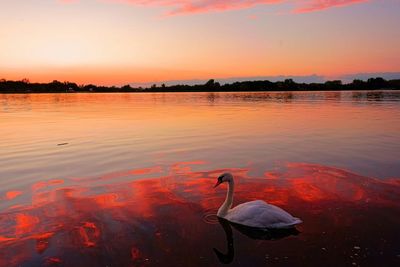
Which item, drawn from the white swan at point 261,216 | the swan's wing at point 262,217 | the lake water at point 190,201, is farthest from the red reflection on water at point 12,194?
the swan's wing at point 262,217

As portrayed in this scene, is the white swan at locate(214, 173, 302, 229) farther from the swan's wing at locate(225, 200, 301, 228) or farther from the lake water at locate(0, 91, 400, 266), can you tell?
the lake water at locate(0, 91, 400, 266)

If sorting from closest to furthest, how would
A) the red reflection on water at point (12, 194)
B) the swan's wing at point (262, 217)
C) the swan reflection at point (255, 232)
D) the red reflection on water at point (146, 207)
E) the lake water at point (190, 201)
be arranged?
the lake water at point (190, 201)
the red reflection on water at point (146, 207)
the swan reflection at point (255, 232)
the swan's wing at point (262, 217)
the red reflection on water at point (12, 194)

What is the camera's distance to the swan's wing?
9.41 metres

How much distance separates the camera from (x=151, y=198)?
39.5 feet

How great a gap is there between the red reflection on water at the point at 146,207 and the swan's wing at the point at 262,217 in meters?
0.72

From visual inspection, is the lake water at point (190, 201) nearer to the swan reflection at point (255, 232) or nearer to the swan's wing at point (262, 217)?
the swan reflection at point (255, 232)

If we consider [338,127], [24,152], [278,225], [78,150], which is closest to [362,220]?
[278,225]

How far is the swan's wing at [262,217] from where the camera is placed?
370 inches

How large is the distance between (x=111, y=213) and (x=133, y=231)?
1576 mm

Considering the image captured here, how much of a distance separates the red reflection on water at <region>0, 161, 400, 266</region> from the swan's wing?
72 cm

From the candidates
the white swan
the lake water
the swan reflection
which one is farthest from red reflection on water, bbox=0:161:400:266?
the white swan

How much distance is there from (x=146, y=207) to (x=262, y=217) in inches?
144

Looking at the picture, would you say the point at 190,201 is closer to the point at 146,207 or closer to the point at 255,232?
the point at 146,207

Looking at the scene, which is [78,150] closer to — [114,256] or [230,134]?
[230,134]
